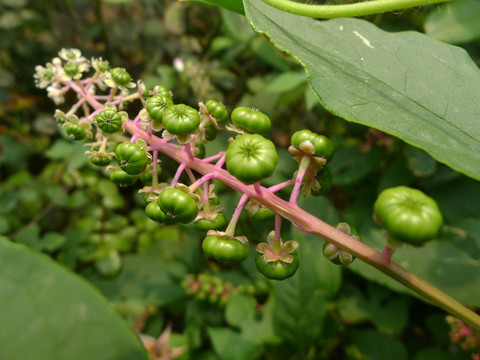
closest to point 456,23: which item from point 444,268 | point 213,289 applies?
point 444,268

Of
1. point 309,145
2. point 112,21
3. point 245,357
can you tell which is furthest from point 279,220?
point 112,21

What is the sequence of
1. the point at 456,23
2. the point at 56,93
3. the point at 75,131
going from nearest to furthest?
the point at 75,131
the point at 56,93
the point at 456,23

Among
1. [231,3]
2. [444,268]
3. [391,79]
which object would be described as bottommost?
[444,268]

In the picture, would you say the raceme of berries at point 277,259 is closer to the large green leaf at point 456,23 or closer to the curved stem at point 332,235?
the curved stem at point 332,235

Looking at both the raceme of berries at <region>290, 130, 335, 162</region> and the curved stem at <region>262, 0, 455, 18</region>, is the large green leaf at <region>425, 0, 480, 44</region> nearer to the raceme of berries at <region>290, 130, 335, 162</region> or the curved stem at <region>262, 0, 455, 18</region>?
the curved stem at <region>262, 0, 455, 18</region>

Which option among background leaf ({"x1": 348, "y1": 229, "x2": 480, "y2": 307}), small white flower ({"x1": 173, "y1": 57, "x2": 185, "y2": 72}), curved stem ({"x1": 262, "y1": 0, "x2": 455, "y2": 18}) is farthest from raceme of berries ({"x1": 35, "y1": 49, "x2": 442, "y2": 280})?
small white flower ({"x1": 173, "y1": 57, "x2": 185, "y2": 72})

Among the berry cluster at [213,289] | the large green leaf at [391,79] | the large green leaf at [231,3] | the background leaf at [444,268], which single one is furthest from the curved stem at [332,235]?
the berry cluster at [213,289]

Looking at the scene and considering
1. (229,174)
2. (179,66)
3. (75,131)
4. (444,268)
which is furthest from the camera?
(179,66)

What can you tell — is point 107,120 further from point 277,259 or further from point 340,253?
point 340,253

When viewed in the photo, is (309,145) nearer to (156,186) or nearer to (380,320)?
(156,186)
